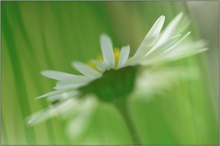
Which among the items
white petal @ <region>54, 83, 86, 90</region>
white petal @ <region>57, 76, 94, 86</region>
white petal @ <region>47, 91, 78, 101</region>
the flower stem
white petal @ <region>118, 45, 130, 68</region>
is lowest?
the flower stem

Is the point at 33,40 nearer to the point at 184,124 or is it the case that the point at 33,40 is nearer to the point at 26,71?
the point at 26,71

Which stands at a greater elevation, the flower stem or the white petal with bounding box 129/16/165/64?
the white petal with bounding box 129/16/165/64

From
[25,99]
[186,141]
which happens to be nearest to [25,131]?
[25,99]

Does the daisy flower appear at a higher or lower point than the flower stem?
higher

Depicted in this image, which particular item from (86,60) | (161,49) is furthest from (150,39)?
(86,60)

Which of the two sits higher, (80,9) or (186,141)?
(80,9)

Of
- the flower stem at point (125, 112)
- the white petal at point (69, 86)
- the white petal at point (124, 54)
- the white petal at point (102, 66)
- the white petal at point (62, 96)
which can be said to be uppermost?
the white petal at point (124, 54)
